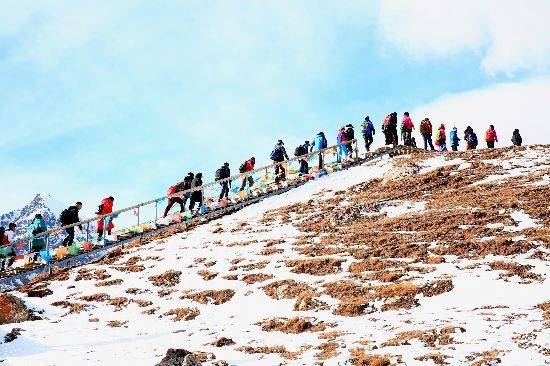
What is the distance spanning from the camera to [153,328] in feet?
42.4

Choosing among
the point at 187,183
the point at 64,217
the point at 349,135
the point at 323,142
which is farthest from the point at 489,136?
the point at 64,217

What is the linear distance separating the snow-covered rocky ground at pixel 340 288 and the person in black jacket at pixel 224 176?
381 centimetres

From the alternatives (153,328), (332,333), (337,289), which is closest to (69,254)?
(153,328)

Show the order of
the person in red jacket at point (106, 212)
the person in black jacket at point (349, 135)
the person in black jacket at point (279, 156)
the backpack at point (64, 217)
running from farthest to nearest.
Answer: the person in black jacket at point (349, 135), the person in black jacket at point (279, 156), the person in red jacket at point (106, 212), the backpack at point (64, 217)

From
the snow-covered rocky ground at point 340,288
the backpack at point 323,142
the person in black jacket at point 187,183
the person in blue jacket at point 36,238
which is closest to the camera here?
the snow-covered rocky ground at point 340,288

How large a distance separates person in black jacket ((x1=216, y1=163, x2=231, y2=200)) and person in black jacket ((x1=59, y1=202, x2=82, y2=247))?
6532 millimetres

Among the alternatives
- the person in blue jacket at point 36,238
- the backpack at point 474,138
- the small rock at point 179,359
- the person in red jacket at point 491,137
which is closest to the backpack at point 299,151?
the backpack at point 474,138

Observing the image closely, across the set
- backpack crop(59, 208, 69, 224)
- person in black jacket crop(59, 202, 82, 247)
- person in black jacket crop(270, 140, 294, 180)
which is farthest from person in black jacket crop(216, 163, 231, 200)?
backpack crop(59, 208, 69, 224)

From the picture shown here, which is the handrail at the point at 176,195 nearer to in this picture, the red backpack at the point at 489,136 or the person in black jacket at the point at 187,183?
the person in black jacket at the point at 187,183

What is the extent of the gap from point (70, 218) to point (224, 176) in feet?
24.5

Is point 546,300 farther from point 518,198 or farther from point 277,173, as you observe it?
point 277,173

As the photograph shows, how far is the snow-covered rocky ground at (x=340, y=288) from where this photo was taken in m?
9.62

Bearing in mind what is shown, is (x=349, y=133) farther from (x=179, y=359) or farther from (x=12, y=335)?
(x=179, y=359)

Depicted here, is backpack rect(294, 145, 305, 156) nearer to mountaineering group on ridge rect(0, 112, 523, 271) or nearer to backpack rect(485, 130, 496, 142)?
mountaineering group on ridge rect(0, 112, 523, 271)
